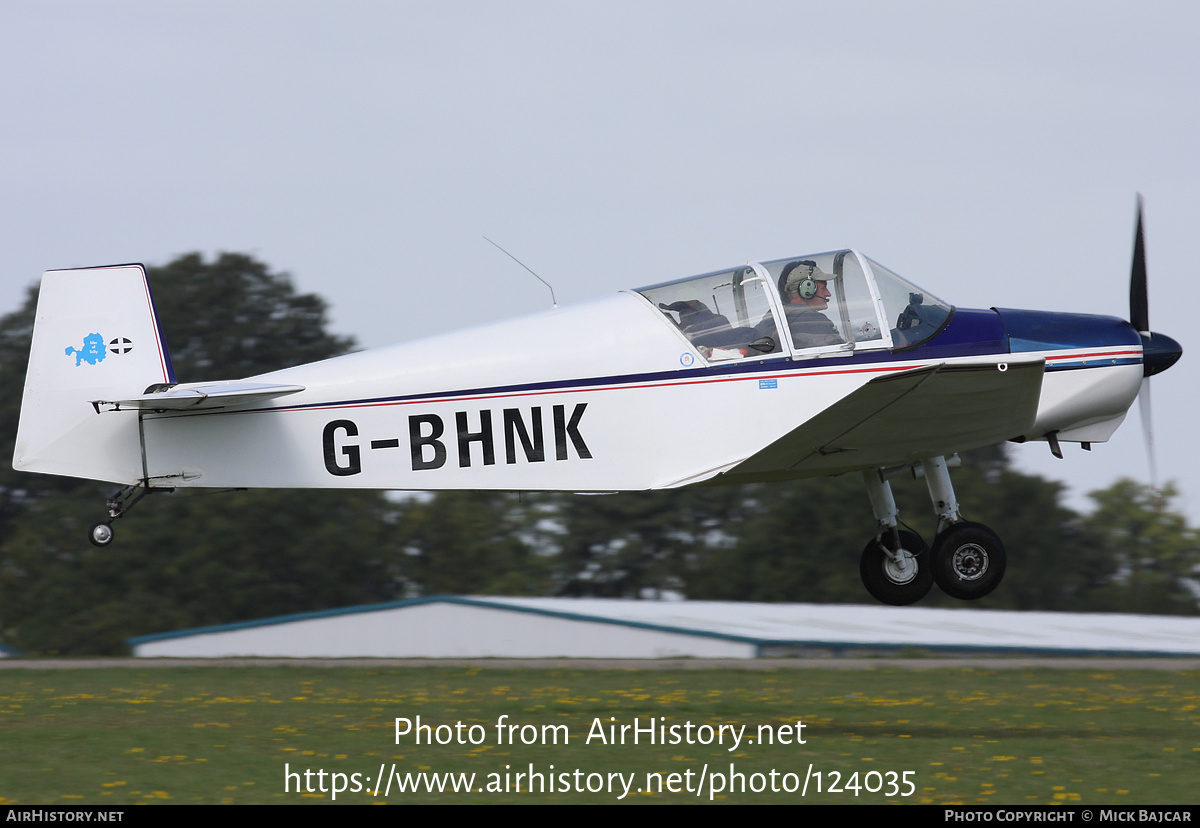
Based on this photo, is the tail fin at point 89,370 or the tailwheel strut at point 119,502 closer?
the tailwheel strut at point 119,502

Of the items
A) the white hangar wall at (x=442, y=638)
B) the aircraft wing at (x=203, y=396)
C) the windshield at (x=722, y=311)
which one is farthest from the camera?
the white hangar wall at (x=442, y=638)

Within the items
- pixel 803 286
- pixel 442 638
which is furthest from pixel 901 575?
pixel 442 638

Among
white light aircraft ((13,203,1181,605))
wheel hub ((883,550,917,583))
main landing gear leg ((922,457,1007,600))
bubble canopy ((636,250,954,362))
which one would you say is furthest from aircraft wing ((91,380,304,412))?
main landing gear leg ((922,457,1007,600))

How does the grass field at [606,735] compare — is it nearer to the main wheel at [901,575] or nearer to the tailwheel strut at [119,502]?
the main wheel at [901,575]

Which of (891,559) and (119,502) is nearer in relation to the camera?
(119,502)

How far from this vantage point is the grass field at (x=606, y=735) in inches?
370

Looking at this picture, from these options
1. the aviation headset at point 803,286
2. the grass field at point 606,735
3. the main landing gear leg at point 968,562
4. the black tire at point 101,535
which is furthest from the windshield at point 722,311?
the black tire at point 101,535

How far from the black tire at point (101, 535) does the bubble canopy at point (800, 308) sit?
165 inches

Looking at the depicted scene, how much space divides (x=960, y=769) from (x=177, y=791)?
593cm

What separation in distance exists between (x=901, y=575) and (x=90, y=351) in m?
6.28

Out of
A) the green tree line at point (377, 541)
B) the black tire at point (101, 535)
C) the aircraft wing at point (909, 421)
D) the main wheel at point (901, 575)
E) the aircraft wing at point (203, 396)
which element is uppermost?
the aircraft wing at point (203, 396)

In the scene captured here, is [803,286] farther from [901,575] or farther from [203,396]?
[203,396]

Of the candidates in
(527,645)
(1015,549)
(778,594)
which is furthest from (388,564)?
(1015,549)

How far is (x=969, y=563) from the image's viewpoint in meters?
9.66
